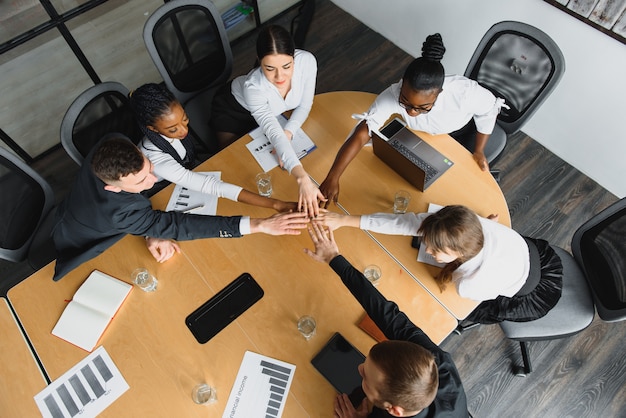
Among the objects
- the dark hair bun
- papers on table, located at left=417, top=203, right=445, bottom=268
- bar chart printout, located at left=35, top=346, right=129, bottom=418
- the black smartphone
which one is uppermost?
the dark hair bun

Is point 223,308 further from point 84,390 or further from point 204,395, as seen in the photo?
point 84,390

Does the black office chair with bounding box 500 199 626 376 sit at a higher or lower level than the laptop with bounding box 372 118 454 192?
lower

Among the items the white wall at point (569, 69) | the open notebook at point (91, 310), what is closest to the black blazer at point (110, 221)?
the open notebook at point (91, 310)

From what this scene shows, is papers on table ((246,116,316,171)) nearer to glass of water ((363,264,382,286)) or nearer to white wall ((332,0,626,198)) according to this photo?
glass of water ((363,264,382,286))

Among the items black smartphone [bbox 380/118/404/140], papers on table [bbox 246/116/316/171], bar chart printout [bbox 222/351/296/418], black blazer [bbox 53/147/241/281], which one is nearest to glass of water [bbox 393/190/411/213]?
black smartphone [bbox 380/118/404/140]

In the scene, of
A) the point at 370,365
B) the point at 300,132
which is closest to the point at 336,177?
the point at 300,132

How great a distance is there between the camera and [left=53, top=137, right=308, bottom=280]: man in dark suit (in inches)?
74.6

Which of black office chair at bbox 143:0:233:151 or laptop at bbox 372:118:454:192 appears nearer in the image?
laptop at bbox 372:118:454:192

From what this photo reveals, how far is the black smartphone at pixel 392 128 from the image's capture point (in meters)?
2.30

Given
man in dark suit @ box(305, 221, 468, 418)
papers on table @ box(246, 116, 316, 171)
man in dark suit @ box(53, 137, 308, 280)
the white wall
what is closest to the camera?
man in dark suit @ box(305, 221, 468, 418)

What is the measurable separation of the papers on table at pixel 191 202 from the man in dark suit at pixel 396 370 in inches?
25.7

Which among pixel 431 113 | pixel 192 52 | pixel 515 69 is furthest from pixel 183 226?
pixel 515 69

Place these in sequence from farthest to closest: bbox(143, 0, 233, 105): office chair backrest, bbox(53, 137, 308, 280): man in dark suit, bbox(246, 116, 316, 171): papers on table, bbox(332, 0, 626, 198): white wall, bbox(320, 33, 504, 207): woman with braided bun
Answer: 1. bbox(332, 0, 626, 198): white wall
2. bbox(143, 0, 233, 105): office chair backrest
3. bbox(246, 116, 316, 171): papers on table
4. bbox(320, 33, 504, 207): woman with braided bun
5. bbox(53, 137, 308, 280): man in dark suit

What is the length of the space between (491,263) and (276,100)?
1.54 meters
